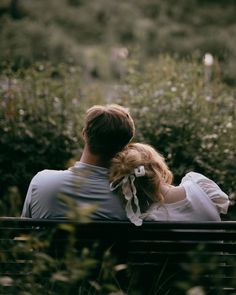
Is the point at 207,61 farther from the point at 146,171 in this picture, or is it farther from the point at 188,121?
the point at 146,171

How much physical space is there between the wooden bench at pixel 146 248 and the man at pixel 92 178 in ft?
0.84

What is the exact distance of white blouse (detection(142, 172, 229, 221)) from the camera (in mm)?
4293

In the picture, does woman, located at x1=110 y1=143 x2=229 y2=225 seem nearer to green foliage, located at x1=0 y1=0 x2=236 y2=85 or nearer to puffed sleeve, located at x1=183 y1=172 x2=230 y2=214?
puffed sleeve, located at x1=183 y1=172 x2=230 y2=214

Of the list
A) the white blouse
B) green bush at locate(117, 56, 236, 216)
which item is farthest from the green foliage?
the white blouse

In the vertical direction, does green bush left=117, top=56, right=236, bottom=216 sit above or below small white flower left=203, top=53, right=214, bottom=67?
below

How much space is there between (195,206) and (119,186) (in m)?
0.39

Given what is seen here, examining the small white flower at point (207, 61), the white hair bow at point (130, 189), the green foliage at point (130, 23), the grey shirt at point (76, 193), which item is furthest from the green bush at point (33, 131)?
the green foliage at point (130, 23)

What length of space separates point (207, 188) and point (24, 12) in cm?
2694

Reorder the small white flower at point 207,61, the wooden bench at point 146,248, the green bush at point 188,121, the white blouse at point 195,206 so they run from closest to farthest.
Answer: the wooden bench at point 146,248, the white blouse at point 195,206, the green bush at point 188,121, the small white flower at point 207,61

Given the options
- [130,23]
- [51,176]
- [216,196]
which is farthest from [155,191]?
[130,23]

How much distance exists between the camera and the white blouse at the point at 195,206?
429cm

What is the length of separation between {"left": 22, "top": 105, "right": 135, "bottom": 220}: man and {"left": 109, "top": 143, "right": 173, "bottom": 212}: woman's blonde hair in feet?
0.28

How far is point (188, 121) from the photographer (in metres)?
7.36

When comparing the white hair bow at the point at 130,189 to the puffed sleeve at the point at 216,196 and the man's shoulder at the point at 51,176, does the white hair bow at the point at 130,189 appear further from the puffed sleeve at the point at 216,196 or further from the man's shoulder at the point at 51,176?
the puffed sleeve at the point at 216,196
